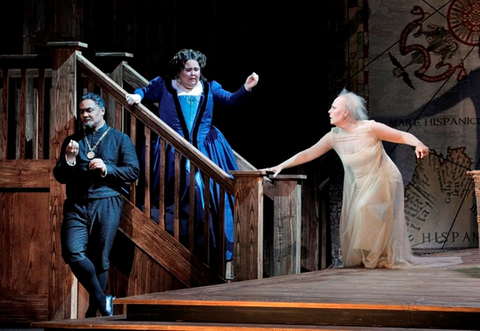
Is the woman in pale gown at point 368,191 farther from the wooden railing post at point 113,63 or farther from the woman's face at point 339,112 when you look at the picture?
the wooden railing post at point 113,63

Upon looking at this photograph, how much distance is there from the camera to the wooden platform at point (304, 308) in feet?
14.9

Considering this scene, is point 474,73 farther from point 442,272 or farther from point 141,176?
point 141,176

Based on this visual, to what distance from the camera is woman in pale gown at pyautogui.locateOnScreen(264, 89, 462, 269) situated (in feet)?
22.3

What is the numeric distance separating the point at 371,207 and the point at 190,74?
5.78 feet

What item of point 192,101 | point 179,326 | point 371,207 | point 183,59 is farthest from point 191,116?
point 179,326

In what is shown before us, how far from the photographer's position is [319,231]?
7973mm

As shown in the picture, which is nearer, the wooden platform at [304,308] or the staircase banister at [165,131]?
the wooden platform at [304,308]

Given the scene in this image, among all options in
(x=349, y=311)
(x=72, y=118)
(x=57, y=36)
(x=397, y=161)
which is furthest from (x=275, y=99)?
(x=349, y=311)

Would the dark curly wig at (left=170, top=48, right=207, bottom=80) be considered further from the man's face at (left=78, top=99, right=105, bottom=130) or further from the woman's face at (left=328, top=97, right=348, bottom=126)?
the woman's face at (left=328, top=97, right=348, bottom=126)

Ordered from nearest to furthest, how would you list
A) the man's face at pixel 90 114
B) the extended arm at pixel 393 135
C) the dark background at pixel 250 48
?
1. the man's face at pixel 90 114
2. the extended arm at pixel 393 135
3. the dark background at pixel 250 48

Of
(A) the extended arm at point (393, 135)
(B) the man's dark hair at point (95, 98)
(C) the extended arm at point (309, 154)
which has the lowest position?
(C) the extended arm at point (309, 154)

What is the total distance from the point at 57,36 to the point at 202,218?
9.15ft

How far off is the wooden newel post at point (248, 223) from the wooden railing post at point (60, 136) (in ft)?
4.46

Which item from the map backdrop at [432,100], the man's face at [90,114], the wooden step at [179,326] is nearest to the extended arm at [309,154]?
the man's face at [90,114]
